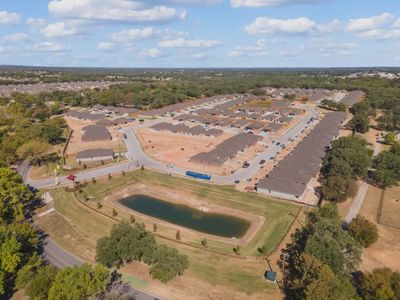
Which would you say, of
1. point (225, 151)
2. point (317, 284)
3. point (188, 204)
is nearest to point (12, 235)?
point (188, 204)

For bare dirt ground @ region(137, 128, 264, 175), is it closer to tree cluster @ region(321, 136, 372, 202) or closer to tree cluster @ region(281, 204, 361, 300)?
tree cluster @ region(321, 136, 372, 202)

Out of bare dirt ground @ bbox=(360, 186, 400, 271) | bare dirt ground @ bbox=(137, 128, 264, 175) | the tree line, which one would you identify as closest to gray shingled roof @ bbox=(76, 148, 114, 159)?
bare dirt ground @ bbox=(137, 128, 264, 175)

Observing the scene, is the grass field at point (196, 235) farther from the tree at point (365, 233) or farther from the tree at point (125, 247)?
the tree at point (365, 233)

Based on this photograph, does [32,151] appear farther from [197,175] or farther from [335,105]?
[335,105]

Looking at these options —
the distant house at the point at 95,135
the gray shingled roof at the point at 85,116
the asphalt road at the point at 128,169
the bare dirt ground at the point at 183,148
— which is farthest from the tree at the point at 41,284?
the gray shingled roof at the point at 85,116

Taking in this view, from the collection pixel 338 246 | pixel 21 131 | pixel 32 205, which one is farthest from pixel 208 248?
pixel 21 131

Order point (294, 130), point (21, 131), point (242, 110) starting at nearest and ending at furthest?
point (21, 131), point (294, 130), point (242, 110)

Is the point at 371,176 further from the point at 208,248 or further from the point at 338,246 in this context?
the point at 208,248
